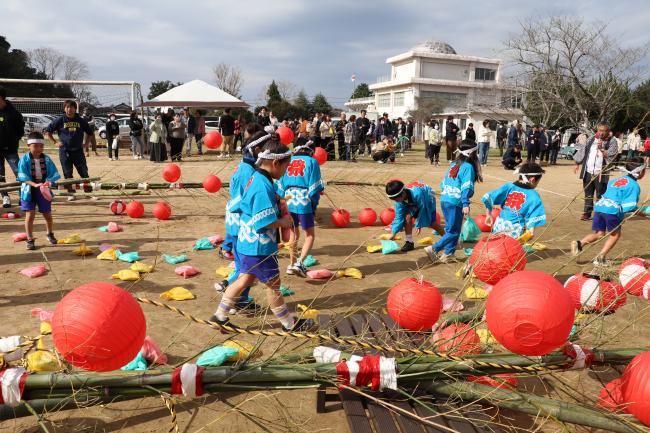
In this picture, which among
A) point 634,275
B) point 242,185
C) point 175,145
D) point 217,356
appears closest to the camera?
point 217,356

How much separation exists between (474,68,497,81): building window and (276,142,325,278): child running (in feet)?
205

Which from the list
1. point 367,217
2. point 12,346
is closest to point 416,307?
point 12,346

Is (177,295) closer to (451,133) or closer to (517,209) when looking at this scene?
(517,209)

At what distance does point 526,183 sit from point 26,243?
735 centimetres

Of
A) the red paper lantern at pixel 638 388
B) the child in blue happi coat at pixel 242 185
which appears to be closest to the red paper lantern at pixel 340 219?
the child in blue happi coat at pixel 242 185

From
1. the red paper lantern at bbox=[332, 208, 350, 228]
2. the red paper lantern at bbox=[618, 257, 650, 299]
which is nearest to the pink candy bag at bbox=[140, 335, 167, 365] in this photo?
the red paper lantern at bbox=[618, 257, 650, 299]

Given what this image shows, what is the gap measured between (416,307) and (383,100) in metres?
64.2

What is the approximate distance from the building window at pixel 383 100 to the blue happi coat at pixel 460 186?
59.2 metres

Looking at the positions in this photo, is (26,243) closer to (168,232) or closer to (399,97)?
(168,232)

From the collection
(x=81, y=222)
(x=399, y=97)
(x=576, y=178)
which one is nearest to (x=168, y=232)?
(x=81, y=222)

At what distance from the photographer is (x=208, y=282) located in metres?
5.75

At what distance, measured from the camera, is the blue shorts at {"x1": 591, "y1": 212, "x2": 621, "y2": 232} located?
21.1 feet

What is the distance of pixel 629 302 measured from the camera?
17.1 ft

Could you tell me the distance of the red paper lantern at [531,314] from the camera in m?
2.42
